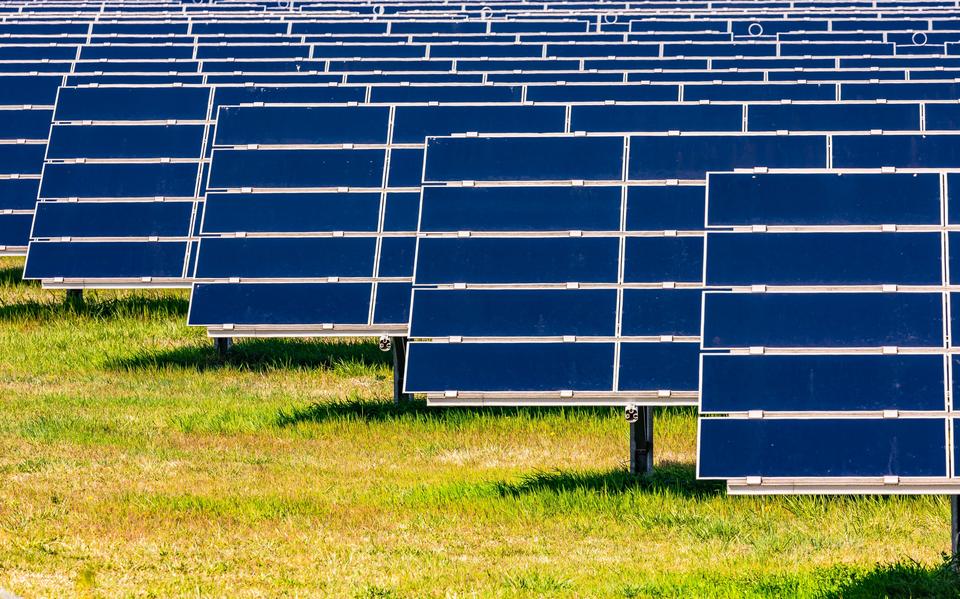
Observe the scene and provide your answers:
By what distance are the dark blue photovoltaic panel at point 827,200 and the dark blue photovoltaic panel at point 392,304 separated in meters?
5.25

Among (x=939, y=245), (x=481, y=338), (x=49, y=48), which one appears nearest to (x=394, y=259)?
(x=481, y=338)

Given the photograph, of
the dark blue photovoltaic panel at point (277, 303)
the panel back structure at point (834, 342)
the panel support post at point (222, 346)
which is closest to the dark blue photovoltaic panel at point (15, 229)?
the panel support post at point (222, 346)

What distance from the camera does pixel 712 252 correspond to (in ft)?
40.0

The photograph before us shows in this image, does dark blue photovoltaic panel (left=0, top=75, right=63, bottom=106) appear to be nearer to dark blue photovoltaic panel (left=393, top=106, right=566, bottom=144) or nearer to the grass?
the grass

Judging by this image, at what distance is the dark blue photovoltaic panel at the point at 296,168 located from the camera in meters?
18.3

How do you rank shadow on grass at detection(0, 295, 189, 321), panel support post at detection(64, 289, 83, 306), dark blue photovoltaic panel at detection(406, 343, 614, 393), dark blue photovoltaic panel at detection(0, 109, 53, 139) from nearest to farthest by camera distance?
dark blue photovoltaic panel at detection(406, 343, 614, 393) → shadow on grass at detection(0, 295, 189, 321) → panel support post at detection(64, 289, 83, 306) → dark blue photovoltaic panel at detection(0, 109, 53, 139)

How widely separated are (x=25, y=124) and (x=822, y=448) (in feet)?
49.3

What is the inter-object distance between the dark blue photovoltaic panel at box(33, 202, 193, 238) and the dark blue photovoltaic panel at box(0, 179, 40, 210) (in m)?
2.28

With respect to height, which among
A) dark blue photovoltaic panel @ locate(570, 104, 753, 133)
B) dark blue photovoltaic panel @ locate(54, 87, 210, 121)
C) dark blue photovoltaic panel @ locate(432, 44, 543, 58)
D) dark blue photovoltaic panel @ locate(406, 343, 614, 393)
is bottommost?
dark blue photovoltaic panel @ locate(406, 343, 614, 393)

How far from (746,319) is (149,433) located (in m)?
6.37

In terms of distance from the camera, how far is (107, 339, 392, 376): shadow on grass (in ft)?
62.5

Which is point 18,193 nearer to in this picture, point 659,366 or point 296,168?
point 296,168

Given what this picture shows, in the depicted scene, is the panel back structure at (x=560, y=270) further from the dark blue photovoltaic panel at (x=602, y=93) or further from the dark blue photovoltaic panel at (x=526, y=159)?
the dark blue photovoltaic panel at (x=602, y=93)

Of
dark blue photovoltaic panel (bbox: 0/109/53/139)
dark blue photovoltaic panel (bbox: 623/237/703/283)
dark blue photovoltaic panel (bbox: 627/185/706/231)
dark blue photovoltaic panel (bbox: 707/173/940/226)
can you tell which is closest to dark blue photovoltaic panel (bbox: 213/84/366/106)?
dark blue photovoltaic panel (bbox: 0/109/53/139)
